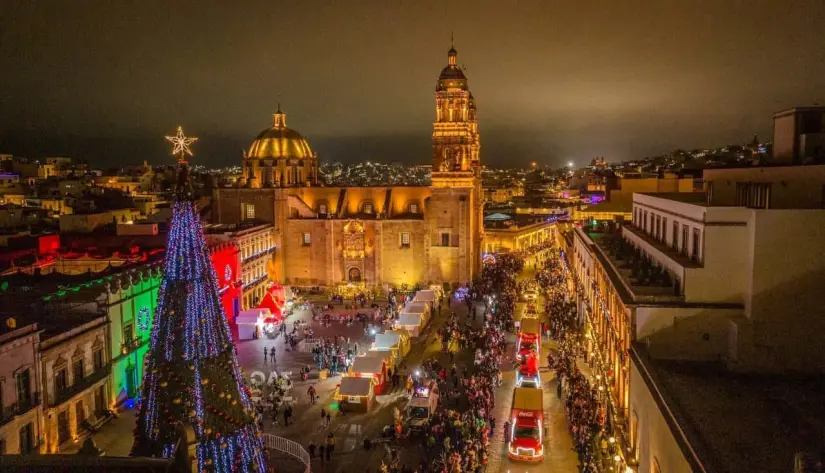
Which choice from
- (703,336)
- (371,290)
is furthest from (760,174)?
(371,290)

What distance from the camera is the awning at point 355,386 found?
2230 centimetres

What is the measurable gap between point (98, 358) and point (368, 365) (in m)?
9.28

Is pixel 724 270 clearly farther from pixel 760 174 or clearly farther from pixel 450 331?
pixel 450 331

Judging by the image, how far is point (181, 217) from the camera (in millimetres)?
12500

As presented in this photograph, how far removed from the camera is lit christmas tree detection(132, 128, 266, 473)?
12.1 m

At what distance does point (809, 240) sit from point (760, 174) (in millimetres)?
3836

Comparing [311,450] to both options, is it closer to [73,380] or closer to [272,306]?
[73,380]

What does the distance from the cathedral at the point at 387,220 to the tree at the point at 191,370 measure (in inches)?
1337

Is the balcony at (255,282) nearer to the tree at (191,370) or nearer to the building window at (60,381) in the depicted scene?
the building window at (60,381)

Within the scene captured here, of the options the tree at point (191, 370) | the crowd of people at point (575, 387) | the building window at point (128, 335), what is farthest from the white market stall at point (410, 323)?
the tree at point (191, 370)

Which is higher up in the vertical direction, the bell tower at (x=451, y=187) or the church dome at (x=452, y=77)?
the church dome at (x=452, y=77)

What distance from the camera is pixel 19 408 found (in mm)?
16984

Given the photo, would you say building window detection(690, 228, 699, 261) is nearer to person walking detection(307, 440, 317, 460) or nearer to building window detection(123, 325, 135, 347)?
person walking detection(307, 440, 317, 460)

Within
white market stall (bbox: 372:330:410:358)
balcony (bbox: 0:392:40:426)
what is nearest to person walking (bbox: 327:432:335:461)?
balcony (bbox: 0:392:40:426)
